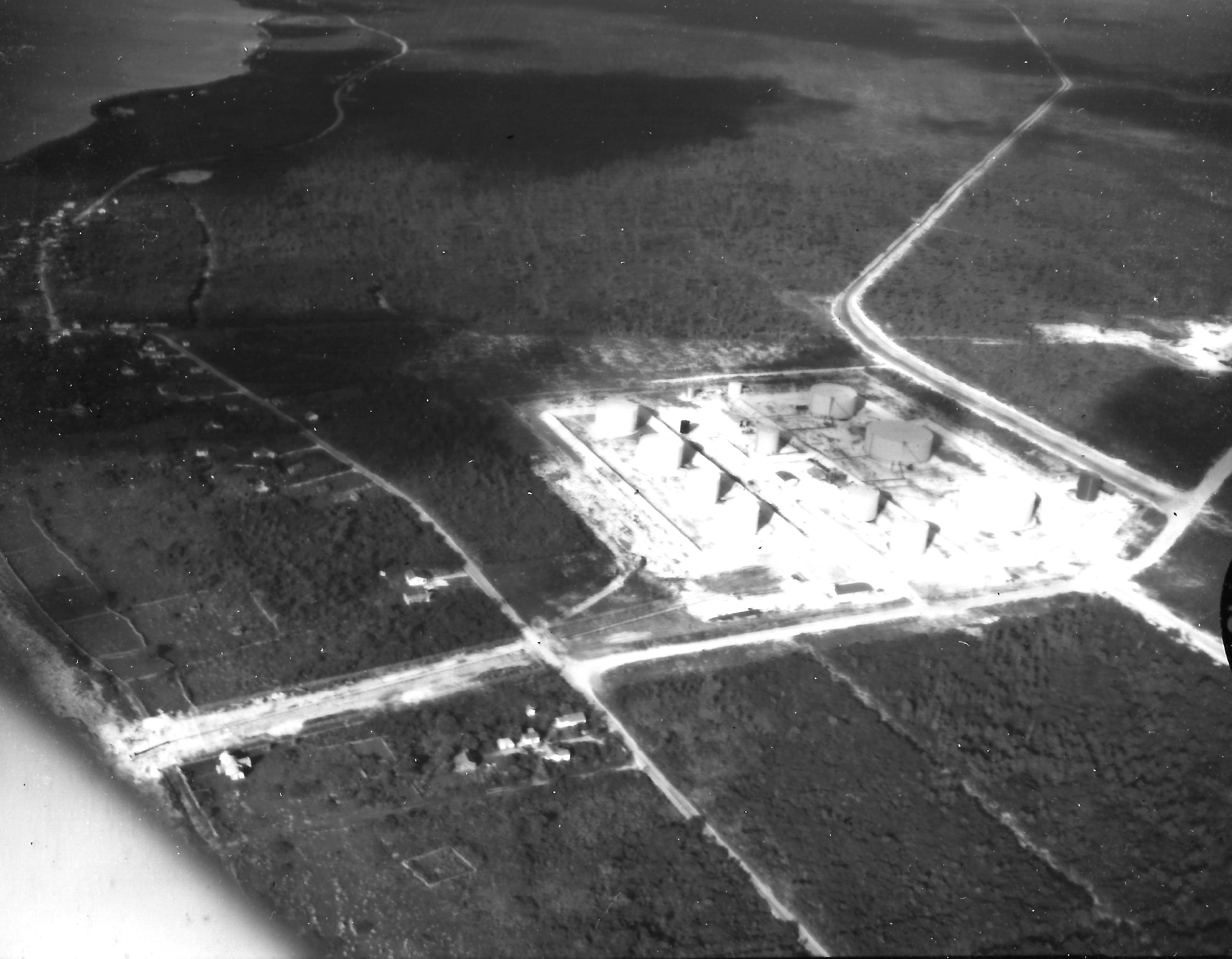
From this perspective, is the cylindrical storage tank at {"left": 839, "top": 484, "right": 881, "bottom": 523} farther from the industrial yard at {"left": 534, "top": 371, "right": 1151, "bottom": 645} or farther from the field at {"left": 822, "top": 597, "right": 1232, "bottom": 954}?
the field at {"left": 822, "top": 597, "right": 1232, "bottom": 954}

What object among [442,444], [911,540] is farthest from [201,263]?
[911,540]

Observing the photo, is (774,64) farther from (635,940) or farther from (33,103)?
(635,940)

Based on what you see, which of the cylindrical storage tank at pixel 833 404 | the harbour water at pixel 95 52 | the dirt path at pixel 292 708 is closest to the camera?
the dirt path at pixel 292 708

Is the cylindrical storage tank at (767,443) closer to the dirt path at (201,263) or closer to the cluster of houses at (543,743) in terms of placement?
the cluster of houses at (543,743)

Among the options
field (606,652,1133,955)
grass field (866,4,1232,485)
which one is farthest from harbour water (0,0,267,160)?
field (606,652,1133,955)

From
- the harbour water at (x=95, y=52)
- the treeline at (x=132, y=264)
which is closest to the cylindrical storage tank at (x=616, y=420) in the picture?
the treeline at (x=132, y=264)

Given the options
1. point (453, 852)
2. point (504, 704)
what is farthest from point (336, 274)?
point (453, 852)
